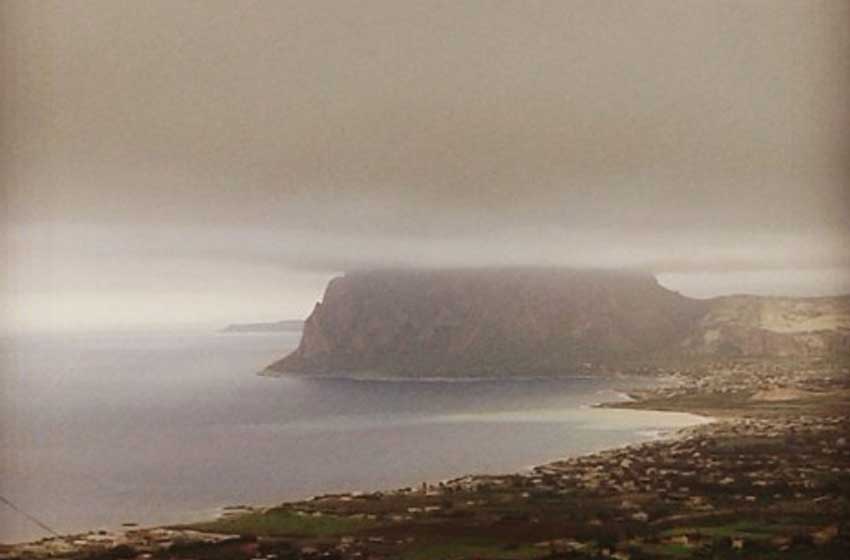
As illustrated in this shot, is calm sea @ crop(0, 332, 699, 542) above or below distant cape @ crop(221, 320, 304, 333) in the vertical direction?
below

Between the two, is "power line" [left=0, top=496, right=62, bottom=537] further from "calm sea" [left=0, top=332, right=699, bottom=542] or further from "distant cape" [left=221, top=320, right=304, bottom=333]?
"distant cape" [left=221, top=320, right=304, bottom=333]

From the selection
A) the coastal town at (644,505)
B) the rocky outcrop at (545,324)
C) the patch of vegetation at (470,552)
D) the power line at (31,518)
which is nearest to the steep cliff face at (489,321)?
the rocky outcrop at (545,324)

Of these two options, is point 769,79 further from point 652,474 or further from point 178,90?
point 178,90

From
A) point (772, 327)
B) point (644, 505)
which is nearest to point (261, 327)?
point (644, 505)

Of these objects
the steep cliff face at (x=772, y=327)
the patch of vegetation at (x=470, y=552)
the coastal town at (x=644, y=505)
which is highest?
the steep cliff face at (x=772, y=327)

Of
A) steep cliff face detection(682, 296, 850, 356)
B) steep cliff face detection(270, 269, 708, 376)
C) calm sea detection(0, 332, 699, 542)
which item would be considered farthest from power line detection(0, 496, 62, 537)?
steep cliff face detection(682, 296, 850, 356)

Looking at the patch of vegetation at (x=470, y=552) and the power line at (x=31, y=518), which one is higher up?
the power line at (x=31, y=518)

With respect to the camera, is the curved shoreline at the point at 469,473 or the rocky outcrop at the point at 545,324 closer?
the curved shoreline at the point at 469,473

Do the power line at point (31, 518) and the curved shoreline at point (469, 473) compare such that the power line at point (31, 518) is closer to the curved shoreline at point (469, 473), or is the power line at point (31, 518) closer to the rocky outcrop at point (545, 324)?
the curved shoreline at point (469, 473)
